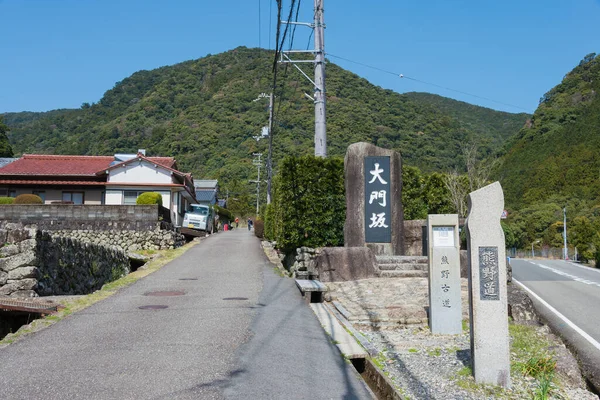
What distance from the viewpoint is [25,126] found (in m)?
101

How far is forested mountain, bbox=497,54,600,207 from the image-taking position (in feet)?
199

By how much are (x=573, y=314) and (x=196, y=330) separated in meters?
8.78

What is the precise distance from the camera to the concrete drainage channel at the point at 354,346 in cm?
566

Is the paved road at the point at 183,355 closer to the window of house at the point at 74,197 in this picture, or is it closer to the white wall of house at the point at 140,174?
the white wall of house at the point at 140,174

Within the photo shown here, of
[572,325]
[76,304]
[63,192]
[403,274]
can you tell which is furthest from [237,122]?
[572,325]

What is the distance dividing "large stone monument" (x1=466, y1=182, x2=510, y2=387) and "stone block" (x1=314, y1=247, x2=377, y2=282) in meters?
7.70

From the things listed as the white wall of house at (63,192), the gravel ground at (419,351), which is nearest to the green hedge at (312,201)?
the gravel ground at (419,351)

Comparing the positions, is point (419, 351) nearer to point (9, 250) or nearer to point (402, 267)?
point (402, 267)

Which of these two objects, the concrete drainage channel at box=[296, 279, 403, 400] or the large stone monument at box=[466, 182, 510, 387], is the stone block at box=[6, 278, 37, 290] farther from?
the large stone monument at box=[466, 182, 510, 387]

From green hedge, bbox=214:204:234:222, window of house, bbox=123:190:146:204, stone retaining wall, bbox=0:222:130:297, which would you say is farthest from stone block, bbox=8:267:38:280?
green hedge, bbox=214:204:234:222

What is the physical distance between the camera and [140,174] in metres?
33.2

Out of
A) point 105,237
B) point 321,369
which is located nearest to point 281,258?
point 105,237

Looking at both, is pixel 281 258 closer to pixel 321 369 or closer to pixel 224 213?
pixel 321 369

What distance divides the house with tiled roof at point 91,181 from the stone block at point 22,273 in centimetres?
2231
